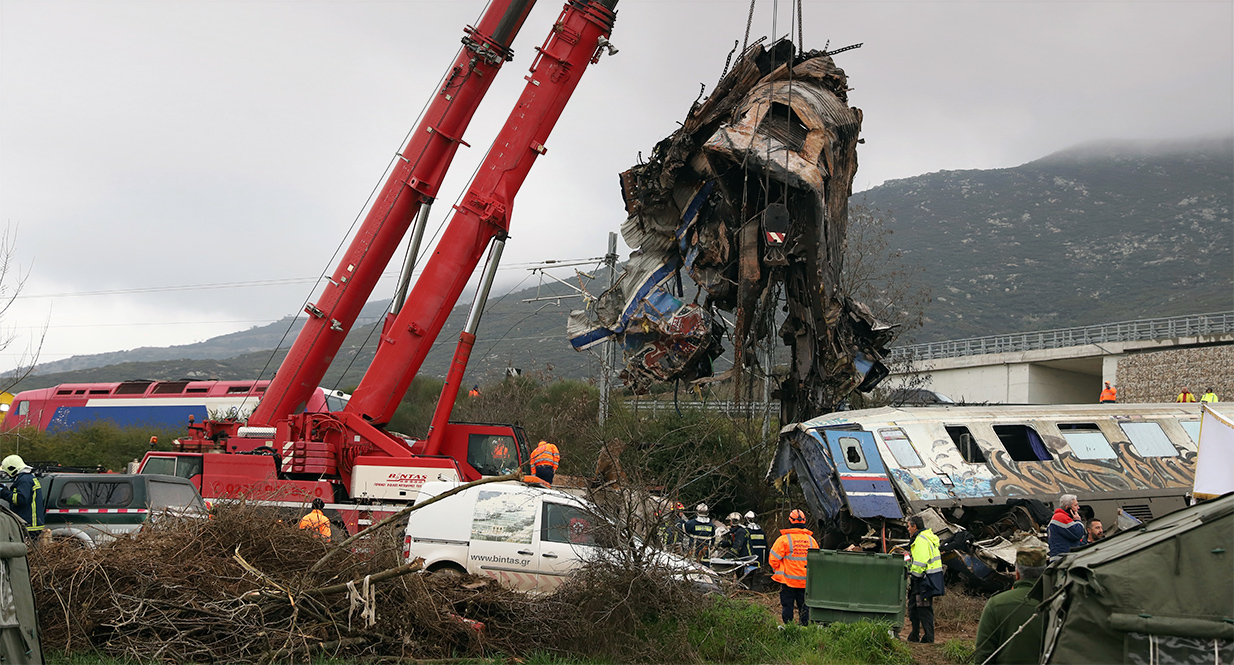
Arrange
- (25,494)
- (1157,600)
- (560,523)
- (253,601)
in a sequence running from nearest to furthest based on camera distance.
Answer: (1157,600) → (253,601) → (560,523) → (25,494)

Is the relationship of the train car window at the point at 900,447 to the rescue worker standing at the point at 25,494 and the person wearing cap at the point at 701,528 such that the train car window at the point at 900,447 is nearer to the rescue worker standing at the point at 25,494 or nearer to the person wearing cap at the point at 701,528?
the person wearing cap at the point at 701,528

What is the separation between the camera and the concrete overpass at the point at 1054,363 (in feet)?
136

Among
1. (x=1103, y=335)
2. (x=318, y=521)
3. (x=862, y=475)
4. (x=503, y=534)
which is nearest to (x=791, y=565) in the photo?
(x=503, y=534)

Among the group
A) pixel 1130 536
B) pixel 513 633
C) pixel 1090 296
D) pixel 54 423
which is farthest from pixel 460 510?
pixel 1090 296

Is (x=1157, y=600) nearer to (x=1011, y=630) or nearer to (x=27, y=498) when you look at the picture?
(x=1011, y=630)

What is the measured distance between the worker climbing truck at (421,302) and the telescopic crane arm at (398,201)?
0.02m

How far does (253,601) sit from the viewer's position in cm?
842

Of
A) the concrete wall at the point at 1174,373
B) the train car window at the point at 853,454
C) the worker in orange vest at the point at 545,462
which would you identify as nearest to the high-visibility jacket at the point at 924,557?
the train car window at the point at 853,454

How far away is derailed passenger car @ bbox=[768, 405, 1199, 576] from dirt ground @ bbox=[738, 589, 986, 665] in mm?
1738

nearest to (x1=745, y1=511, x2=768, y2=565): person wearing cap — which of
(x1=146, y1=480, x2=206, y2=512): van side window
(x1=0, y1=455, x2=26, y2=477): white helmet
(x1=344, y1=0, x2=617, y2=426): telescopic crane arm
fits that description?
(x1=344, y1=0, x2=617, y2=426): telescopic crane arm

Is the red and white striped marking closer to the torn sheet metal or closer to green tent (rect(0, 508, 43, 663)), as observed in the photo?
green tent (rect(0, 508, 43, 663))

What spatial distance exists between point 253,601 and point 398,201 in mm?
9498

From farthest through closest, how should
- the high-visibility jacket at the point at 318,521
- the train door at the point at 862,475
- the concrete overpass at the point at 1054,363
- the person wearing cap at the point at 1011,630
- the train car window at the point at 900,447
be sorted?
the concrete overpass at the point at 1054,363 → the train car window at the point at 900,447 → the train door at the point at 862,475 → the high-visibility jacket at the point at 318,521 → the person wearing cap at the point at 1011,630

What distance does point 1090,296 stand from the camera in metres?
128
